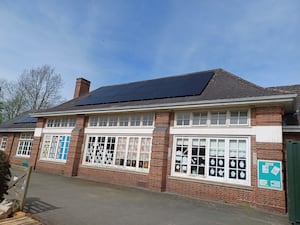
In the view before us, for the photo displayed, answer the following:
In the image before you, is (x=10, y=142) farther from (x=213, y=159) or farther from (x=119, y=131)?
(x=213, y=159)

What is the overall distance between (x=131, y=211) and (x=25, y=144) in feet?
47.9

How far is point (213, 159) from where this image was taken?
27.3 feet

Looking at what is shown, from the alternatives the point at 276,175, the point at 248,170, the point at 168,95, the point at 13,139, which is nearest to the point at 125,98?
the point at 168,95

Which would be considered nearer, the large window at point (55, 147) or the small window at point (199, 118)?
the small window at point (199, 118)

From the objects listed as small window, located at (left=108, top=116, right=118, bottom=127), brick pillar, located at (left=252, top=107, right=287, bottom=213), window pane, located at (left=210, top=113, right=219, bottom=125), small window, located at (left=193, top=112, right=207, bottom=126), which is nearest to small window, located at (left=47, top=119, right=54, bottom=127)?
small window, located at (left=108, top=116, right=118, bottom=127)

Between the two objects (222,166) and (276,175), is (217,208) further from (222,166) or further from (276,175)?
(276,175)

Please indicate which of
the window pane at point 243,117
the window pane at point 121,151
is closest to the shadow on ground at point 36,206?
the window pane at point 121,151

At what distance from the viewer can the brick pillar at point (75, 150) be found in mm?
11898

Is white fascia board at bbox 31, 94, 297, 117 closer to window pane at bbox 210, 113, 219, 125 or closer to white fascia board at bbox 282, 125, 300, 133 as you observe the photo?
window pane at bbox 210, 113, 219, 125

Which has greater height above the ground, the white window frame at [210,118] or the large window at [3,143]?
the white window frame at [210,118]

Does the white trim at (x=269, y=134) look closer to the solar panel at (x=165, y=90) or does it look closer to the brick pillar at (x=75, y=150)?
the solar panel at (x=165, y=90)

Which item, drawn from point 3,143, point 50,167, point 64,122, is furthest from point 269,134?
point 3,143

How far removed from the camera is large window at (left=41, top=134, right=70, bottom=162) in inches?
511

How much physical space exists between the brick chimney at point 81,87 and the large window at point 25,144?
5.09 m
